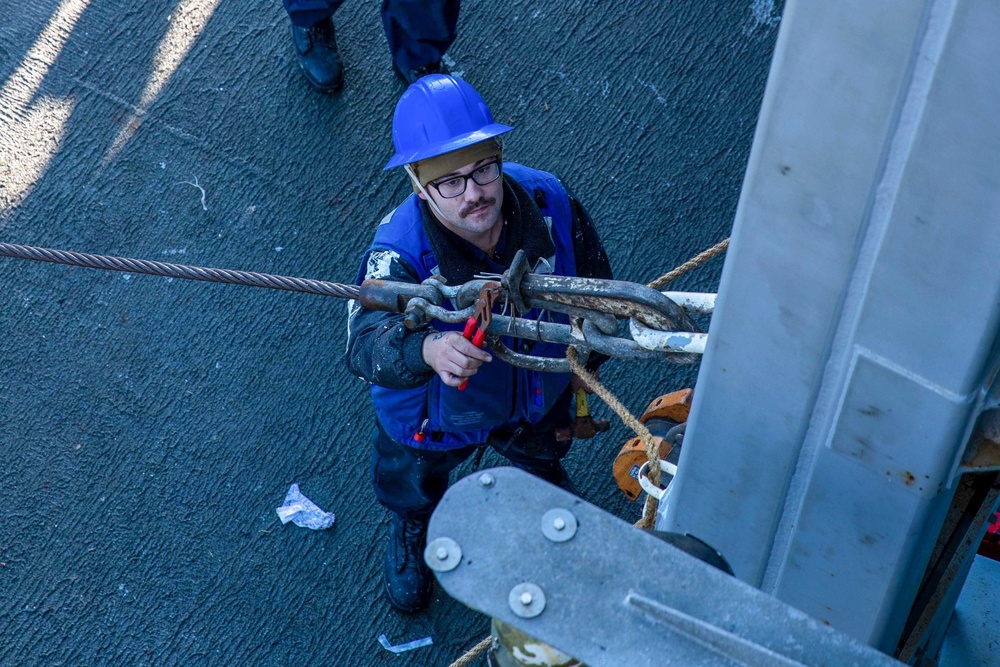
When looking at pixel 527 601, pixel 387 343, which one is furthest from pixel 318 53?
pixel 527 601

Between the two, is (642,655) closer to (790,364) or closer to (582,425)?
(790,364)

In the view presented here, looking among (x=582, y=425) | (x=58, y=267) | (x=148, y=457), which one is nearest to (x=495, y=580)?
(x=582, y=425)

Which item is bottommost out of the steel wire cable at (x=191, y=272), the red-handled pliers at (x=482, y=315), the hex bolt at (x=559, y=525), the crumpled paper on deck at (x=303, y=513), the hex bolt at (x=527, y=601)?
the crumpled paper on deck at (x=303, y=513)

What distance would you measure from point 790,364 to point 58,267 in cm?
316

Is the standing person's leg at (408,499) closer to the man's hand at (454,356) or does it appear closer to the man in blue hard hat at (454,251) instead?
the man in blue hard hat at (454,251)

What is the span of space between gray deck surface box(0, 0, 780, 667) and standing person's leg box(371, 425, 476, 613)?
12 centimetres

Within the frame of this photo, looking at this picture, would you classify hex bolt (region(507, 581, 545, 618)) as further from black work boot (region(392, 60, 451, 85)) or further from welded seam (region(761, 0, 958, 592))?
black work boot (region(392, 60, 451, 85))

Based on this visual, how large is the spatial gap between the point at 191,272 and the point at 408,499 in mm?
1210

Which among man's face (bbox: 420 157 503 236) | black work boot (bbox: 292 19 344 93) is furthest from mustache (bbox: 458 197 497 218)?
black work boot (bbox: 292 19 344 93)

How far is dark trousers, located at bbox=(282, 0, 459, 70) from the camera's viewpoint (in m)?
3.44

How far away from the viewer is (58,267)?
3572 mm

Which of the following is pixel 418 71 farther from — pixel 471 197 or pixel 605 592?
pixel 605 592

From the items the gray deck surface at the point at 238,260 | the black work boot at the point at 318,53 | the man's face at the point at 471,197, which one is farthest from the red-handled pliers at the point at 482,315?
the black work boot at the point at 318,53

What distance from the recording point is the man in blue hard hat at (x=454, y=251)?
7.30 ft
